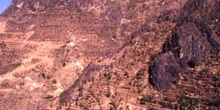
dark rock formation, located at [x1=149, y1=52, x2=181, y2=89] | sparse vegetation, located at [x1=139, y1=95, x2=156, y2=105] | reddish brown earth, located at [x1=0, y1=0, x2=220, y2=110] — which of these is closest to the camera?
reddish brown earth, located at [x1=0, y1=0, x2=220, y2=110]

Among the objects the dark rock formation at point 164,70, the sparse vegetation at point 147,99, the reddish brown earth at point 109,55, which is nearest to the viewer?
the reddish brown earth at point 109,55

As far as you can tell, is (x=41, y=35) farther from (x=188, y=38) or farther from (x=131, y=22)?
(x=188, y=38)

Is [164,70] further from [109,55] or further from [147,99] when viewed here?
[109,55]

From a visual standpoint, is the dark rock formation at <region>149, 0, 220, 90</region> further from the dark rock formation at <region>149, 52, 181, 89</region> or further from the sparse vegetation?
the sparse vegetation

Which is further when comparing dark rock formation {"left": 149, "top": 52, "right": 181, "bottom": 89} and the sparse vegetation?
dark rock formation {"left": 149, "top": 52, "right": 181, "bottom": 89}

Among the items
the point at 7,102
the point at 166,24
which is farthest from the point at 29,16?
the point at 166,24

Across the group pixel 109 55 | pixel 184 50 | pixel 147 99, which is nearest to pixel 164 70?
pixel 184 50

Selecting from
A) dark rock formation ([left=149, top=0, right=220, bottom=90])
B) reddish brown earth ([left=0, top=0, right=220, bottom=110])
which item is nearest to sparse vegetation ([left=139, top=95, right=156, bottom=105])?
reddish brown earth ([left=0, top=0, right=220, bottom=110])

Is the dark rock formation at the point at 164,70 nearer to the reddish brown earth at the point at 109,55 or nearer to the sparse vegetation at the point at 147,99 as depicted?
the reddish brown earth at the point at 109,55

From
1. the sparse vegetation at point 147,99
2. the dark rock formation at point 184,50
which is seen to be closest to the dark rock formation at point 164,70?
the dark rock formation at point 184,50
